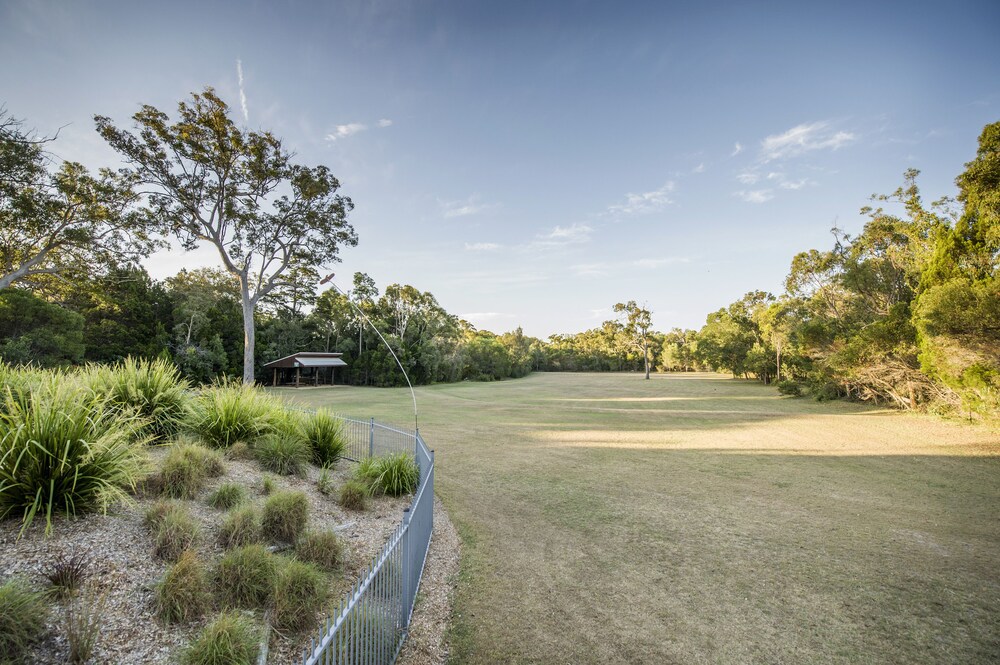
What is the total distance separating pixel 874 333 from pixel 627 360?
67.7 metres

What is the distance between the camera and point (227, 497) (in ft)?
18.5

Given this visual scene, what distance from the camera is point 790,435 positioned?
590 inches

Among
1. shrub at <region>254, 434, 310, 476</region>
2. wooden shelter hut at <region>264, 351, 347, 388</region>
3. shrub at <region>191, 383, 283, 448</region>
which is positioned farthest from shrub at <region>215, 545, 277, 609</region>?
wooden shelter hut at <region>264, 351, 347, 388</region>

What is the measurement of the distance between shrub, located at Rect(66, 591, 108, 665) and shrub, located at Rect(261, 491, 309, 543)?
5.66 feet

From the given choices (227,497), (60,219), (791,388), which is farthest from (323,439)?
(791,388)

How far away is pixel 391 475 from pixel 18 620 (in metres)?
5.04

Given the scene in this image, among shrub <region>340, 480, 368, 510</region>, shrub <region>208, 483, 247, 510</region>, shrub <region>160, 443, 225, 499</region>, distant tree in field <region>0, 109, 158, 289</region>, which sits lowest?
shrub <region>340, 480, 368, 510</region>

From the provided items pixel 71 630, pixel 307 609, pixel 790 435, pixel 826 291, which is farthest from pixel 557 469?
pixel 826 291

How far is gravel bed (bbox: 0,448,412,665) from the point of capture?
3.13 metres

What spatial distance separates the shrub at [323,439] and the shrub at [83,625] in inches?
203

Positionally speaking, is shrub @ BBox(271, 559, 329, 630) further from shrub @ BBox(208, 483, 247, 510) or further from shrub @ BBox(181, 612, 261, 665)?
shrub @ BBox(208, 483, 247, 510)

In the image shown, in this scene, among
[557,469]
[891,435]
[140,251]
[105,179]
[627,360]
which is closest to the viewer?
[557,469]

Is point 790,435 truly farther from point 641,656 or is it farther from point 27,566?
point 27,566

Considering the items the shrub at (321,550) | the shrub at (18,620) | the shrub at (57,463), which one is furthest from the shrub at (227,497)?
the shrub at (18,620)
